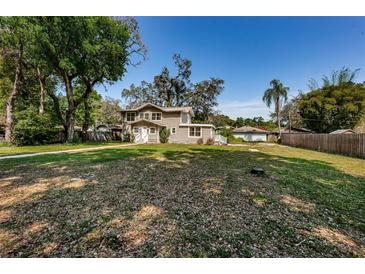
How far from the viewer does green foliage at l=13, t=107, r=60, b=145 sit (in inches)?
644

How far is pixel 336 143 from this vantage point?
48.1 ft

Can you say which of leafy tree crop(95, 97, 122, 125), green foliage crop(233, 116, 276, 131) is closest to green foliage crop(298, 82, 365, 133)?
green foliage crop(233, 116, 276, 131)

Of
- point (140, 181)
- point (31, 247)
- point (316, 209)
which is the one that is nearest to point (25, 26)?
point (140, 181)

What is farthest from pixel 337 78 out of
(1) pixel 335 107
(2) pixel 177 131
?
(2) pixel 177 131

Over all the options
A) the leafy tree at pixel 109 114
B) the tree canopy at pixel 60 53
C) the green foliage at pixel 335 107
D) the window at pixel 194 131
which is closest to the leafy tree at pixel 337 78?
the green foliage at pixel 335 107

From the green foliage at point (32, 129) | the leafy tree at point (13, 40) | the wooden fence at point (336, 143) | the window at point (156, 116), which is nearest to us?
the wooden fence at point (336, 143)

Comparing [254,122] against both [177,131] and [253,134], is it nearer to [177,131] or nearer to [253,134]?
[253,134]

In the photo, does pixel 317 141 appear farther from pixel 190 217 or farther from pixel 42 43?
pixel 42 43

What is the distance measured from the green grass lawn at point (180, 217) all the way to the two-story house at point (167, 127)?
17982mm

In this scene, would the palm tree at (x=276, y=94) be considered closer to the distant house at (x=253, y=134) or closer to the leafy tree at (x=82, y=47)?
the distant house at (x=253, y=134)

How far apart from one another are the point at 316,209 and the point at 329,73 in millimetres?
40054

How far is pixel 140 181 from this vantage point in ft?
17.9

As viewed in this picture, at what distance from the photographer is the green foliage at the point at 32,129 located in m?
16.4

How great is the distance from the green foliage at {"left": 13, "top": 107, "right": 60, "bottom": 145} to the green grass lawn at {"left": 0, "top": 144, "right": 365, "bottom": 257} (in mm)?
13583
